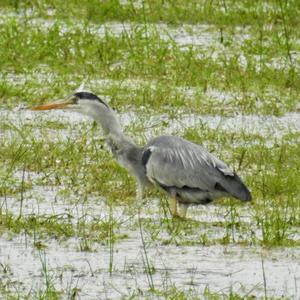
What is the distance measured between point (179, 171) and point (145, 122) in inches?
92.9

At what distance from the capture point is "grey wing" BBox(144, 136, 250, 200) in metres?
8.50

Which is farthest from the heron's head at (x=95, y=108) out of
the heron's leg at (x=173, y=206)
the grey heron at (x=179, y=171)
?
the heron's leg at (x=173, y=206)

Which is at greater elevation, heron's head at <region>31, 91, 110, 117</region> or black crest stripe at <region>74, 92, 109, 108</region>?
black crest stripe at <region>74, 92, 109, 108</region>

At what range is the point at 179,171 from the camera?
8672 millimetres

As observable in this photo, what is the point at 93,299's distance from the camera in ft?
21.3

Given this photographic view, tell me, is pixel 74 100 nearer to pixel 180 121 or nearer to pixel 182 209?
pixel 182 209

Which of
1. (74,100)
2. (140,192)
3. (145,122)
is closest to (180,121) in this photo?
(145,122)

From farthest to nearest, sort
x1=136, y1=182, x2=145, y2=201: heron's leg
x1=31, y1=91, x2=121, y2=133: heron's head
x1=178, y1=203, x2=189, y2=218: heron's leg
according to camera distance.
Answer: x1=31, y1=91, x2=121, y2=133: heron's head < x1=136, y1=182, x2=145, y2=201: heron's leg < x1=178, y1=203, x2=189, y2=218: heron's leg

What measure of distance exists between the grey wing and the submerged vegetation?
0.22 metres

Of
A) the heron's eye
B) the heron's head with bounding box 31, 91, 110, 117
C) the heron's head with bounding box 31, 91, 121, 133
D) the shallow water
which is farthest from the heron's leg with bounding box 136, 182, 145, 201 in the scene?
the shallow water

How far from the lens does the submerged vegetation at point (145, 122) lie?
304 inches

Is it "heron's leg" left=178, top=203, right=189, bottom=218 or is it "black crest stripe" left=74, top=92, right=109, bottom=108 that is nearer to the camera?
"heron's leg" left=178, top=203, right=189, bottom=218

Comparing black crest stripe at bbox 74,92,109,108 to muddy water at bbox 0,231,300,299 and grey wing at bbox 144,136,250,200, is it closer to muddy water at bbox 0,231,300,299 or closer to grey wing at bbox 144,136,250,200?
grey wing at bbox 144,136,250,200

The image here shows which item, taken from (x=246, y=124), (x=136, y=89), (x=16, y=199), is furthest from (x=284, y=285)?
(x=136, y=89)
